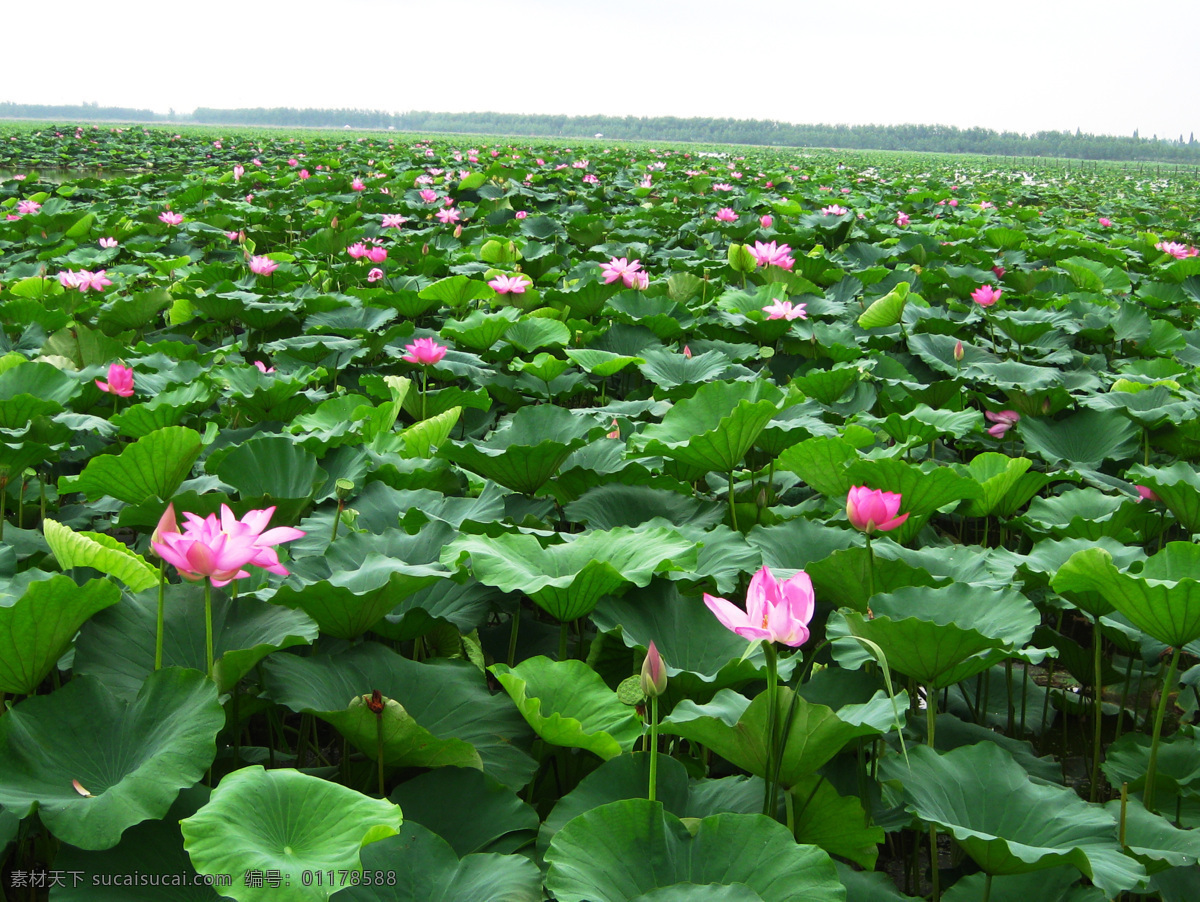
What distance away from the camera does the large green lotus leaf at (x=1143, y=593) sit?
1.17m

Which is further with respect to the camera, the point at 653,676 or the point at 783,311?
the point at 783,311

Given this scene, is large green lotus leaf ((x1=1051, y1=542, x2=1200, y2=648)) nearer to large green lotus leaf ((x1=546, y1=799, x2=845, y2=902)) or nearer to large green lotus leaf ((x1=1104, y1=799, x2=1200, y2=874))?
large green lotus leaf ((x1=1104, y1=799, x2=1200, y2=874))

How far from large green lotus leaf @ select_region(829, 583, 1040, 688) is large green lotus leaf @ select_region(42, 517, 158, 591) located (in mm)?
1070

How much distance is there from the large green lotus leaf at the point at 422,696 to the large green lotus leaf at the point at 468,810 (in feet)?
0.09

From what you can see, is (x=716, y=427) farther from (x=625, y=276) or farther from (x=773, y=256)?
(x=773, y=256)

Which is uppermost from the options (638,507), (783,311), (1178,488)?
(783,311)

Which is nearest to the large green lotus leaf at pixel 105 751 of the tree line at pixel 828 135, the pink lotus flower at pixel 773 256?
the pink lotus flower at pixel 773 256

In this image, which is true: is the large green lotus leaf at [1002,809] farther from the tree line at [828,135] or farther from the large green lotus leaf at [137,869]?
the tree line at [828,135]

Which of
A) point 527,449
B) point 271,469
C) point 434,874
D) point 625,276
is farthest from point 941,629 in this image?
point 625,276

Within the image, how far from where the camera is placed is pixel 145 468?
1664mm

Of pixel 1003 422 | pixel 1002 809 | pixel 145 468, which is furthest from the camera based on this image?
pixel 1003 422

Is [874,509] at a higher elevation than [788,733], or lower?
higher

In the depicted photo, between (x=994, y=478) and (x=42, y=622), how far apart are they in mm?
1705

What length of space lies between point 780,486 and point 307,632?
140 cm
